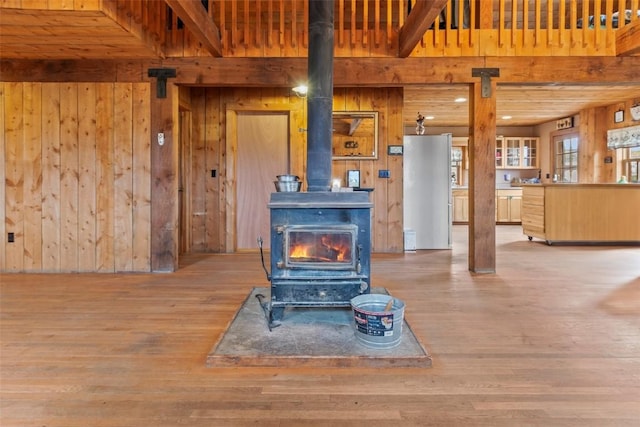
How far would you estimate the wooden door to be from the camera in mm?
5652

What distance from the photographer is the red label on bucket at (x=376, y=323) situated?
2.17m

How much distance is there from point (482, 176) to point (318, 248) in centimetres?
241

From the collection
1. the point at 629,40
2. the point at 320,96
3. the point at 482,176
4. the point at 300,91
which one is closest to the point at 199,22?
the point at 320,96

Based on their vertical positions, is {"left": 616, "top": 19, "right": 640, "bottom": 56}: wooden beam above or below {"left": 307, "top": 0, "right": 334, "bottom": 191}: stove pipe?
above

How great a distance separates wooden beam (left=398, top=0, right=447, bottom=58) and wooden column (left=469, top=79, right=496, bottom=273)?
2.88 ft

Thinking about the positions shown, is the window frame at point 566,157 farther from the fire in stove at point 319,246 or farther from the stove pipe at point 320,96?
the fire in stove at point 319,246

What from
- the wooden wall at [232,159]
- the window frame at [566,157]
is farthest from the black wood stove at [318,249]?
the window frame at [566,157]

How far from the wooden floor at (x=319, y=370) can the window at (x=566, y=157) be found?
20.0 ft

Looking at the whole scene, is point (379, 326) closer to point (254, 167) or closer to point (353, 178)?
point (353, 178)

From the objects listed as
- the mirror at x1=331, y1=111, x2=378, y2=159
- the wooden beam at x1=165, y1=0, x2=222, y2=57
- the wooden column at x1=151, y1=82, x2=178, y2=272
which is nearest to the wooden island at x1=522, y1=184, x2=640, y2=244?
the mirror at x1=331, y1=111, x2=378, y2=159

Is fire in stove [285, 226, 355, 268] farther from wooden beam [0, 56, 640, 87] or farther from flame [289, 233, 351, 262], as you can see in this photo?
wooden beam [0, 56, 640, 87]

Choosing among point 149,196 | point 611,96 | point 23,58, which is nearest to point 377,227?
point 149,196

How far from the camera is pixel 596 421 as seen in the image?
5.30 ft

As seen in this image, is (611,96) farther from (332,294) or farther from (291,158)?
(332,294)
